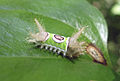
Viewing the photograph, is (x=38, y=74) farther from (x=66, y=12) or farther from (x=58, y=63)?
(x=66, y=12)

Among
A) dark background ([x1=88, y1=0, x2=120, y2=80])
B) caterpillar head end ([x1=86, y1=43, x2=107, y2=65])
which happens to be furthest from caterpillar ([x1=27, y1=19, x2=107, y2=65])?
dark background ([x1=88, y1=0, x2=120, y2=80])

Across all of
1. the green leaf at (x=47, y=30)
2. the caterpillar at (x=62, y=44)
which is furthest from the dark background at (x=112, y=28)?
the caterpillar at (x=62, y=44)

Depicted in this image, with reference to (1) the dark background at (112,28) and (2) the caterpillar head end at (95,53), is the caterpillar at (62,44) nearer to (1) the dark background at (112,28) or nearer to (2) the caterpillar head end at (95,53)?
(2) the caterpillar head end at (95,53)

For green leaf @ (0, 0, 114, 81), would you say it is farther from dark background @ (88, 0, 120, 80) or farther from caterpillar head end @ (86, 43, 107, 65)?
dark background @ (88, 0, 120, 80)

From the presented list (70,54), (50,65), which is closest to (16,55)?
(50,65)

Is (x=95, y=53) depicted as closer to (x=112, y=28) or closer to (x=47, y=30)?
(x=47, y=30)

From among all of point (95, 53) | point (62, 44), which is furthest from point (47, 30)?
point (95, 53)
